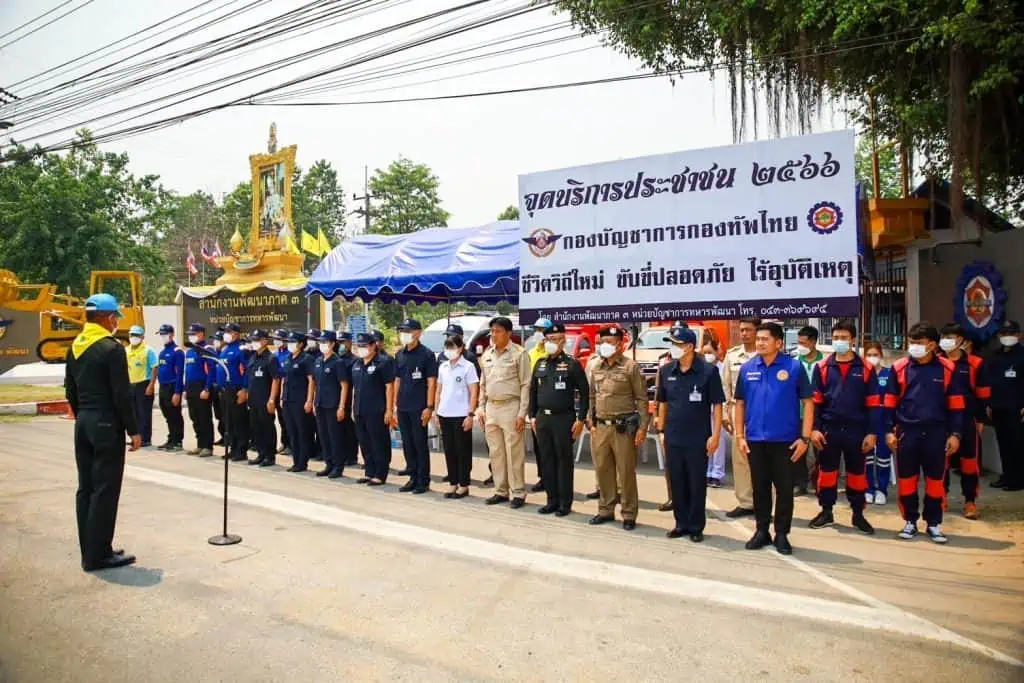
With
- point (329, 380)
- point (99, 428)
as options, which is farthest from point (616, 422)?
point (329, 380)

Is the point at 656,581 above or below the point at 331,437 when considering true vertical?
below

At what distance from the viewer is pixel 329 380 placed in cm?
920

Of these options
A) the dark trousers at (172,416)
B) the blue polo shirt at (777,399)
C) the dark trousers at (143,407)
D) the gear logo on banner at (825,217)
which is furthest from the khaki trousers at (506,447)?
the dark trousers at (143,407)

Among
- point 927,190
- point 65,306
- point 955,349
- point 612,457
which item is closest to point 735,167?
point 955,349

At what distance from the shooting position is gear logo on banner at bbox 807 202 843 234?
7.12 m

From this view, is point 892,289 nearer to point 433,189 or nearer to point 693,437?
point 693,437

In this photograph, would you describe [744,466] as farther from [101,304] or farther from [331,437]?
[101,304]

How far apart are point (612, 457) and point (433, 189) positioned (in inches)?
1444

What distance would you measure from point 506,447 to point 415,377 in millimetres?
1470

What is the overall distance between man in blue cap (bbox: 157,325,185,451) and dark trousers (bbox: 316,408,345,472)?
3.43 meters

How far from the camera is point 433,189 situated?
136ft

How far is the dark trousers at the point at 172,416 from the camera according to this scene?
11516mm

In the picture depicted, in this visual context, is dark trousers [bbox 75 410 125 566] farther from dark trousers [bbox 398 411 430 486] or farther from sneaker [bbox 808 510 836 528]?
sneaker [bbox 808 510 836 528]

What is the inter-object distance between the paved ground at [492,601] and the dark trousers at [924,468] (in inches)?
11.9
